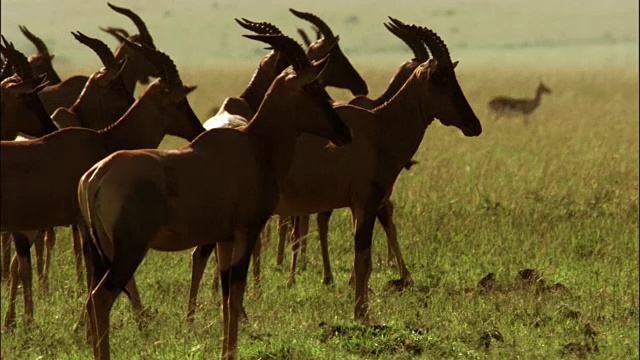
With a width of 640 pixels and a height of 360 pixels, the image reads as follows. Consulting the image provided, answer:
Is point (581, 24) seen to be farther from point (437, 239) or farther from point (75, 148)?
point (75, 148)

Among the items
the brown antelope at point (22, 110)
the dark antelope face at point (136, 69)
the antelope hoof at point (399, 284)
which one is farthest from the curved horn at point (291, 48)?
the dark antelope face at point (136, 69)

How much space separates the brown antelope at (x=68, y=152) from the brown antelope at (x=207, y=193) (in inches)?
28.5

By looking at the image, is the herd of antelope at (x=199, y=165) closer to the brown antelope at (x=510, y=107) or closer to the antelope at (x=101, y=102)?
the antelope at (x=101, y=102)

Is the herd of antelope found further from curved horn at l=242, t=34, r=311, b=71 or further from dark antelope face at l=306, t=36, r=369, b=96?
dark antelope face at l=306, t=36, r=369, b=96

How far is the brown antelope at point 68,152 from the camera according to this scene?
8.23 meters

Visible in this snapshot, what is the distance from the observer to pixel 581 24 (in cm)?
7975

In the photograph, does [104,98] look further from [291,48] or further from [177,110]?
[291,48]

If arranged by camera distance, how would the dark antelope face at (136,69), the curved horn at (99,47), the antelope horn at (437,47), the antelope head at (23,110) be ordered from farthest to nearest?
the dark antelope face at (136,69)
the antelope horn at (437,47)
the curved horn at (99,47)
the antelope head at (23,110)

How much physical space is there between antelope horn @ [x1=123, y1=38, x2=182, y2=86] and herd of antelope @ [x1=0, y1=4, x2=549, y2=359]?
0.02m

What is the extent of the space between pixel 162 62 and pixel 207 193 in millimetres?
1271

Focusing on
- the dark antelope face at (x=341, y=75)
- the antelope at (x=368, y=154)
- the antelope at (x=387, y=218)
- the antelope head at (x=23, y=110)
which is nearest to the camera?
the antelope head at (x=23, y=110)

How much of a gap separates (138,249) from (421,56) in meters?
4.33

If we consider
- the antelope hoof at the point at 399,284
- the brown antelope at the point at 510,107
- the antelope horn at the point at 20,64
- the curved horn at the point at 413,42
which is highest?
the curved horn at the point at 413,42

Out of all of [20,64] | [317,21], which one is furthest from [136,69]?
[20,64]
